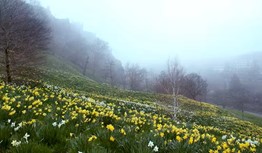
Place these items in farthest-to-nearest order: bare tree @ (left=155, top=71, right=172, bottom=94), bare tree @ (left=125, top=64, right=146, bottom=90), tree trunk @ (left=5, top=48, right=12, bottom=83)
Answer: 1. bare tree @ (left=125, top=64, right=146, bottom=90)
2. bare tree @ (left=155, top=71, right=172, bottom=94)
3. tree trunk @ (left=5, top=48, right=12, bottom=83)

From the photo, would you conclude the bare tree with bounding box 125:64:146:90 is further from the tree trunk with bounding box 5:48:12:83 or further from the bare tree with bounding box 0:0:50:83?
the tree trunk with bounding box 5:48:12:83

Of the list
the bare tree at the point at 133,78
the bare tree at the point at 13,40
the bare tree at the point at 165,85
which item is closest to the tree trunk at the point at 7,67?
the bare tree at the point at 13,40

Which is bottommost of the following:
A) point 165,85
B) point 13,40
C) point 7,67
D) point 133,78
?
point 165,85

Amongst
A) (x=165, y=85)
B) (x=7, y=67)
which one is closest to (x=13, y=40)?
(x=7, y=67)

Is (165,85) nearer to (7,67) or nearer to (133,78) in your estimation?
(7,67)

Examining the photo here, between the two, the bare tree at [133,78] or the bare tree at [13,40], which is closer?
the bare tree at [13,40]

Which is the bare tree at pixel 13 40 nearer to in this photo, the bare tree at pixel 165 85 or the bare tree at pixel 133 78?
the bare tree at pixel 165 85

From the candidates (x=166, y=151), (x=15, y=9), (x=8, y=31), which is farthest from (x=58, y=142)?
(x=15, y=9)

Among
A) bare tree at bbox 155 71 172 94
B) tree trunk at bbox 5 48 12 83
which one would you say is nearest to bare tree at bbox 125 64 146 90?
bare tree at bbox 155 71 172 94

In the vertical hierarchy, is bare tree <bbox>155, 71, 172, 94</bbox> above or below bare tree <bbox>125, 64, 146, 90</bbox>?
below

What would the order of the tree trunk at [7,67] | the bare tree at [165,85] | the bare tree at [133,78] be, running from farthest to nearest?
the bare tree at [133,78]
the bare tree at [165,85]
the tree trunk at [7,67]

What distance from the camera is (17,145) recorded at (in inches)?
141

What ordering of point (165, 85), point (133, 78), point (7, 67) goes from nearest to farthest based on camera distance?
point (7, 67), point (165, 85), point (133, 78)

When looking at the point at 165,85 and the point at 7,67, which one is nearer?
the point at 7,67
